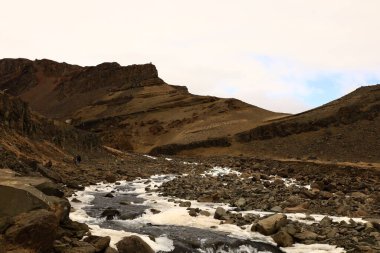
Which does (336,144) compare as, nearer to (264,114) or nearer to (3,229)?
(264,114)

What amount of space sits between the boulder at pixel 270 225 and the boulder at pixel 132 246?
204 inches

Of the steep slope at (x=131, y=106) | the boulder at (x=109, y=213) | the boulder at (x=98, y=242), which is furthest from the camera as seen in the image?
the steep slope at (x=131, y=106)

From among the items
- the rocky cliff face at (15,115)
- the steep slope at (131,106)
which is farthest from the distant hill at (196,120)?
the rocky cliff face at (15,115)

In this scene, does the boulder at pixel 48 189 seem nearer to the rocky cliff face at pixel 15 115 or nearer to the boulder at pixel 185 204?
the boulder at pixel 185 204

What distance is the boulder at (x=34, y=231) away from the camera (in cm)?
1027

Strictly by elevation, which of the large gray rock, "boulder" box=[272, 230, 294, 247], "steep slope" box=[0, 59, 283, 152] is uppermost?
"steep slope" box=[0, 59, 283, 152]

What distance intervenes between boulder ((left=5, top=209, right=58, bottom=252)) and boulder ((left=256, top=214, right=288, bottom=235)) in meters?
8.34

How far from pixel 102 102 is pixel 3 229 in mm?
108799

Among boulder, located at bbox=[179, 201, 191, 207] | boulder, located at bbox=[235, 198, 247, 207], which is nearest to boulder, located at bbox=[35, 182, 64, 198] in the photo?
boulder, located at bbox=[179, 201, 191, 207]

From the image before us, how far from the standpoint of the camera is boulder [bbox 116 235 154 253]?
12562mm

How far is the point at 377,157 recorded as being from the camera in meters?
50.4

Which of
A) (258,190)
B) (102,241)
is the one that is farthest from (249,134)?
(102,241)

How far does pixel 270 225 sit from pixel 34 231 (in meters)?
9.32

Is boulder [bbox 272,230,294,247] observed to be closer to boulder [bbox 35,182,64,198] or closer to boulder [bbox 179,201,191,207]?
boulder [bbox 179,201,191,207]
